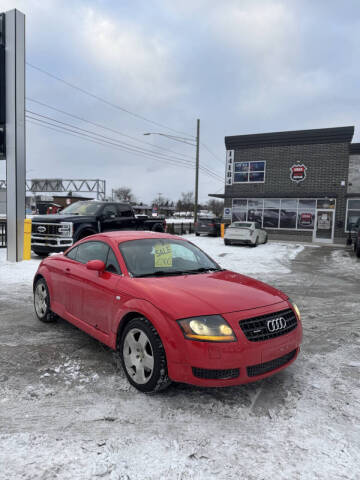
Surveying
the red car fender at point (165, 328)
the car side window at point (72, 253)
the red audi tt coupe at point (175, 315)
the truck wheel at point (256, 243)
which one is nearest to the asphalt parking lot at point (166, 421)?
the red audi tt coupe at point (175, 315)

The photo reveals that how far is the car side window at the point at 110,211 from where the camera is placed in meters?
12.4

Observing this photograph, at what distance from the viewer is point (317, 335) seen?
16.4ft

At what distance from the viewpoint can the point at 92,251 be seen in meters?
4.45

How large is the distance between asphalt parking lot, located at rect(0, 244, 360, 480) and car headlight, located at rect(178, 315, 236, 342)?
2.14 feet

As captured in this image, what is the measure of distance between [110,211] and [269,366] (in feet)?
33.7

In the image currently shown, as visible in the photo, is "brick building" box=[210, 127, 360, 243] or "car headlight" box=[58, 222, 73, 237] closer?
"car headlight" box=[58, 222, 73, 237]

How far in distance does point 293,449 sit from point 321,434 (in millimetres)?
334

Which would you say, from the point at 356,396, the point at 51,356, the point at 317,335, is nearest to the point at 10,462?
the point at 51,356

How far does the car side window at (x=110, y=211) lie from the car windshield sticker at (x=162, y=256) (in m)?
8.46

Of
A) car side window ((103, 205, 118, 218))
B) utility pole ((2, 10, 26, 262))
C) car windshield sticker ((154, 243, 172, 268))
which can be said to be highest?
utility pole ((2, 10, 26, 262))

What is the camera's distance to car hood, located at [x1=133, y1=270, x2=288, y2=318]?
303 cm

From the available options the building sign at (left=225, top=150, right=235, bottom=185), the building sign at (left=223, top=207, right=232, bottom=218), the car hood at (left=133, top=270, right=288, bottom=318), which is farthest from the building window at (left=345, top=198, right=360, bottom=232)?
the car hood at (left=133, top=270, right=288, bottom=318)

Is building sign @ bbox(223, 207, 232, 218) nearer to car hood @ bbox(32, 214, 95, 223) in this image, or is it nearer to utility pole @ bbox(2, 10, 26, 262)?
car hood @ bbox(32, 214, 95, 223)

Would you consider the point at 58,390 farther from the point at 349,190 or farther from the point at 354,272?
the point at 349,190
